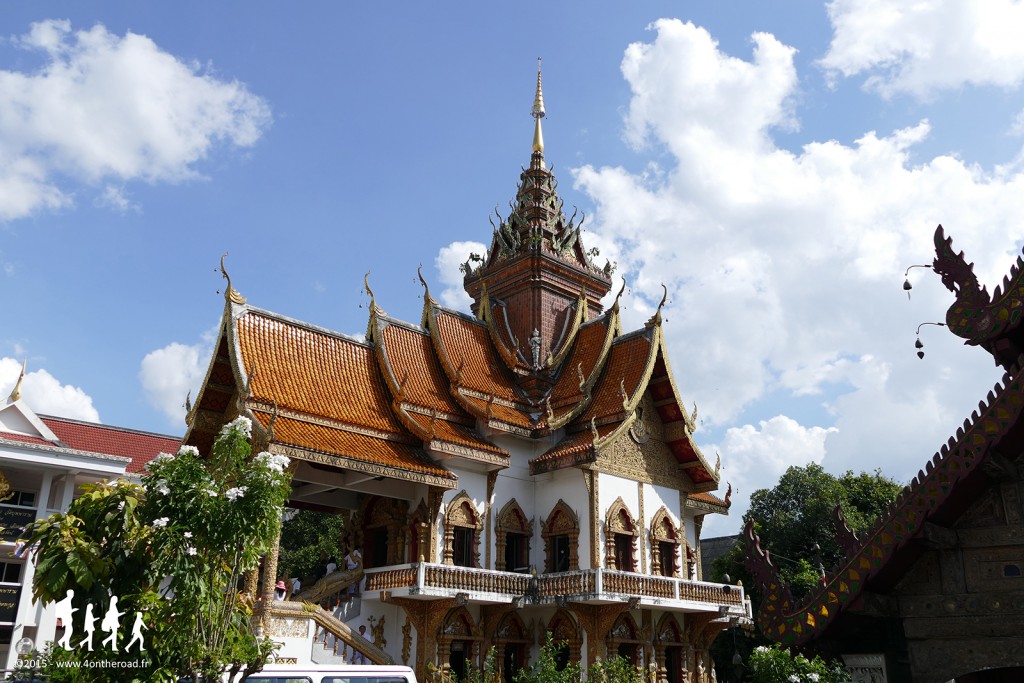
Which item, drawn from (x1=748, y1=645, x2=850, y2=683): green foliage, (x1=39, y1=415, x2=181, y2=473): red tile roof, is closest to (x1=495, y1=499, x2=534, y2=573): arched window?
(x1=39, y1=415, x2=181, y2=473): red tile roof

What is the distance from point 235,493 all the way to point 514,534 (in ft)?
35.8

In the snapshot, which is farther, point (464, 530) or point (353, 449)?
point (464, 530)

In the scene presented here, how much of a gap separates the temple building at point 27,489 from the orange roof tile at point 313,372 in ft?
12.0

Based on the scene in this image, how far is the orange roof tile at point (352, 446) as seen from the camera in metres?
15.2

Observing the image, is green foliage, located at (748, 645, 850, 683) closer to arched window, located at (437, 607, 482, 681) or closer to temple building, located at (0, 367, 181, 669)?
arched window, located at (437, 607, 482, 681)

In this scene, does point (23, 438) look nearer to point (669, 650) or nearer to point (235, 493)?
point (235, 493)

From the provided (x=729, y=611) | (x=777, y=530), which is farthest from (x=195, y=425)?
(x=777, y=530)

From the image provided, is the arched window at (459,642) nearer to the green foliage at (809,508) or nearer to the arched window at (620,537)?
the arched window at (620,537)

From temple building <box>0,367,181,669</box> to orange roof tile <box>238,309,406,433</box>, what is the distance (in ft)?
12.0

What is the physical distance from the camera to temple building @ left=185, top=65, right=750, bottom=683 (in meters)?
16.0

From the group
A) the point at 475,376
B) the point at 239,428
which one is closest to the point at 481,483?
the point at 475,376

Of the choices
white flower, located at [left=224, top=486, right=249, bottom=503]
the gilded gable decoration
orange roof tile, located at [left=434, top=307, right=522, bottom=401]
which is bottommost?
white flower, located at [left=224, top=486, right=249, bottom=503]

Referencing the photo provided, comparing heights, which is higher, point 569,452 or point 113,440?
point 113,440

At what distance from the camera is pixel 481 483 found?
1820 centimetres
